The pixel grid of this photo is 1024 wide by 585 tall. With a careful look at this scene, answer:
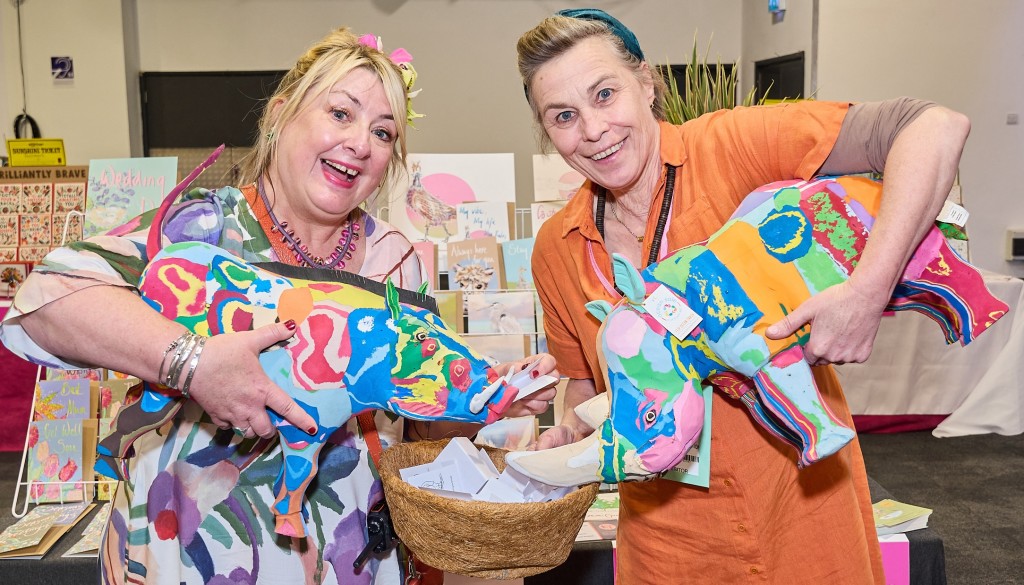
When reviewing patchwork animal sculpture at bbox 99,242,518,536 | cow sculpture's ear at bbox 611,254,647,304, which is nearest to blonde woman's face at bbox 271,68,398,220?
patchwork animal sculpture at bbox 99,242,518,536

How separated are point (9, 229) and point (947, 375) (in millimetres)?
5498

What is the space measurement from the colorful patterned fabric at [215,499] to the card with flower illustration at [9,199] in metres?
3.81

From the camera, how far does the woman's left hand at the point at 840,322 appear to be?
1238 millimetres

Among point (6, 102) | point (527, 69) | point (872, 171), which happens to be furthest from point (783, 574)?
point (6, 102)

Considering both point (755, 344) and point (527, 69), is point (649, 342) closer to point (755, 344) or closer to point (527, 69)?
point (755, 344)

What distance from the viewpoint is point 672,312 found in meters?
1.35

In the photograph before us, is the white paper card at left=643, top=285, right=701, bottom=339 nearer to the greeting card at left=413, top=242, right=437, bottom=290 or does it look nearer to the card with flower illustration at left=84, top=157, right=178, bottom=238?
the greeting card at left=413, top=242, right=437, bottom=290

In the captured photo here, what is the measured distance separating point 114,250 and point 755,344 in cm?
A: 103

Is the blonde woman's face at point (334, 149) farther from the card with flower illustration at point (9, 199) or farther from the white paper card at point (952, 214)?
the card with flower illustration at point (9, 199)

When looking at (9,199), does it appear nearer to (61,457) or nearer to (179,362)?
(61,457)

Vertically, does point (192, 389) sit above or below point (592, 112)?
below

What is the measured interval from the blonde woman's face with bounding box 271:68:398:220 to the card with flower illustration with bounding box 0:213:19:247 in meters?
3.85

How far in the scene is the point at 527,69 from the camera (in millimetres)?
1587

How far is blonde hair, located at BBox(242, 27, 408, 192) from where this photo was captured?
1.46 meters
